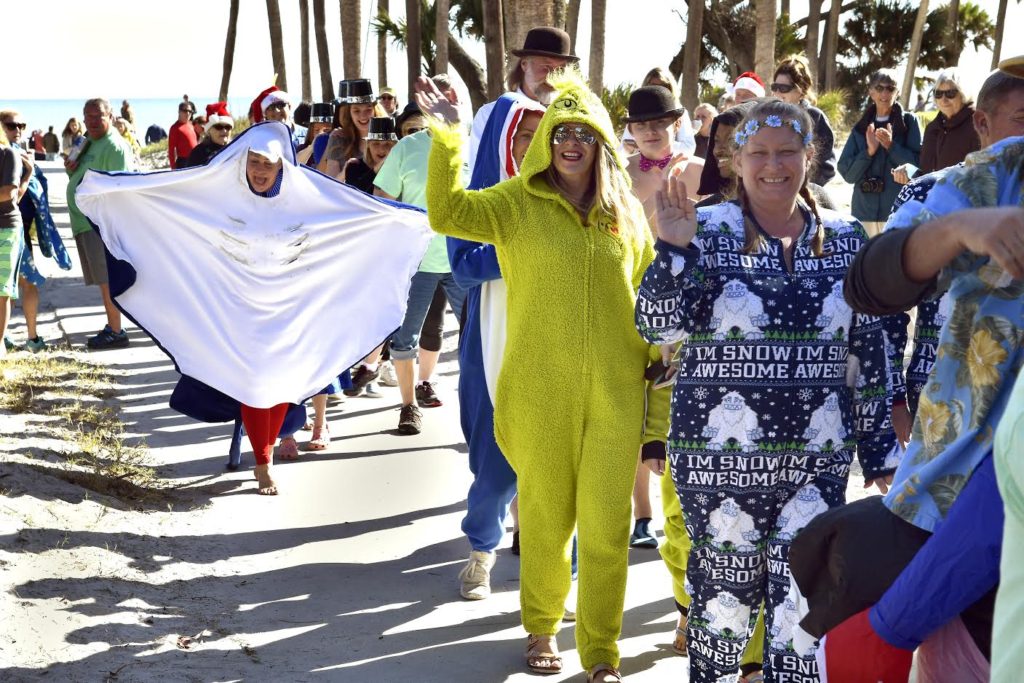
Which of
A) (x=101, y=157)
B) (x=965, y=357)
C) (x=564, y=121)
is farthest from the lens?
(x=101, y=157)

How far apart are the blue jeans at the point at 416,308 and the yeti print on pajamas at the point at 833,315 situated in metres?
4.82

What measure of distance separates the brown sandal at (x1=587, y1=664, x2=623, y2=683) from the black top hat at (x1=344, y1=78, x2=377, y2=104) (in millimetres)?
6274

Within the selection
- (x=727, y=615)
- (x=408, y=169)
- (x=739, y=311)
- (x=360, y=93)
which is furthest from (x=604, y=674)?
(x=360, y=93)

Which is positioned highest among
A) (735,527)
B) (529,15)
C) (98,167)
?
(529,15)

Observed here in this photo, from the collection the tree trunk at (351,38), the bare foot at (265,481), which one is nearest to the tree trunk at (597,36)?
the tree trunk at (351,38)

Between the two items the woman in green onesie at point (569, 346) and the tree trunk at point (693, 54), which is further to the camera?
the tree trunk at point (693, 54)

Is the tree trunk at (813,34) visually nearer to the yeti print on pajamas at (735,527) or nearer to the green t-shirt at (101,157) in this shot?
the green t-shirt at (101,157)

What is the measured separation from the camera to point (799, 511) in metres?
3.65

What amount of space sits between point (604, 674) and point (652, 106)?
2.71 m

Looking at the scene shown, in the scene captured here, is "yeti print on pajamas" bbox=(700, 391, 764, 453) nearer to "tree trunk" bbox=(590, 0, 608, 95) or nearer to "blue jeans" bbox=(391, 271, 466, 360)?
"blue jeans" bbox=(391, 271, 466, 360)

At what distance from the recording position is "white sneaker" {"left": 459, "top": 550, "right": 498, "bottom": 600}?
18.5 feet

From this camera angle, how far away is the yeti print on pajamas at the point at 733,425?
3.64 metres

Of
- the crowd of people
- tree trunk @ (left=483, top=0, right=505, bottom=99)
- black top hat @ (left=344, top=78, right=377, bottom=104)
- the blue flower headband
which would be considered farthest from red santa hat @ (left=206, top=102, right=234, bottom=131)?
the blue flower headband

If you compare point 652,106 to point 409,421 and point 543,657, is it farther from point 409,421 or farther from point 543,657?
point 409,421
